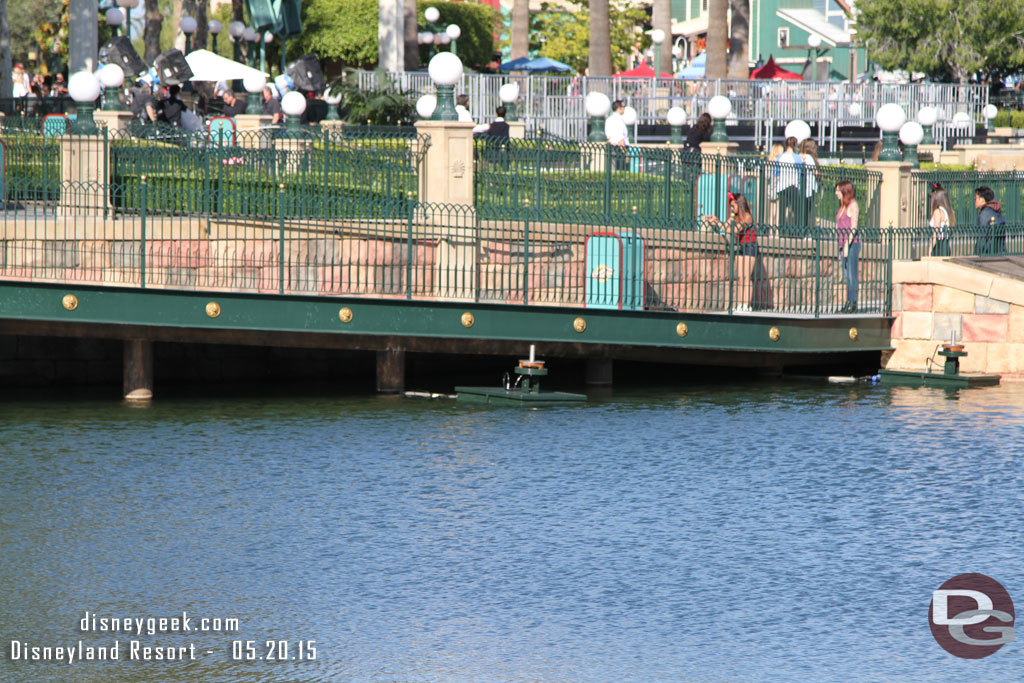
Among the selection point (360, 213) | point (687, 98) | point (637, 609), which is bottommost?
point (637, 609)

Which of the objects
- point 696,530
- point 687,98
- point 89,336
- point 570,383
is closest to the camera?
point 696,530

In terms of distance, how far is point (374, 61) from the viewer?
49.1 m

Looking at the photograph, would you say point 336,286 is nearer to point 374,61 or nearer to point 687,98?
point 687,98

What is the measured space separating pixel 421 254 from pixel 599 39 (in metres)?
20.3

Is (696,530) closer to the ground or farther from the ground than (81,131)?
closer to the ground

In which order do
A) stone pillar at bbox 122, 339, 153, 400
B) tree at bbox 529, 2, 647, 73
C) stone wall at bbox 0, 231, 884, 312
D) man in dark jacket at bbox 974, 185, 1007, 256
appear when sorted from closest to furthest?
stone wall at bbox 0, 231, 884, 312, stone pillar at bbox 122, 339, 153, 400, man in dark jacket at bbox 974, 185, 1007, 256, tree at bbox 529, 2, 647, 73

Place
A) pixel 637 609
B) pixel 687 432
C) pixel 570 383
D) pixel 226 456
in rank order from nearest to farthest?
pixel 637 609 → pixel 226 456 → pixel 687 432 → pixel 570 383

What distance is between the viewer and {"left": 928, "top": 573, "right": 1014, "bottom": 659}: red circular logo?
29.7 ft

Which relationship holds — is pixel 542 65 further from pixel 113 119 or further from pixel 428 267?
pixel 428 267

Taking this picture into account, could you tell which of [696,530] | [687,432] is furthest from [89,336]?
[696,530]

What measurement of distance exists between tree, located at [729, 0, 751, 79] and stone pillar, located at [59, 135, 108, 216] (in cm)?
2412

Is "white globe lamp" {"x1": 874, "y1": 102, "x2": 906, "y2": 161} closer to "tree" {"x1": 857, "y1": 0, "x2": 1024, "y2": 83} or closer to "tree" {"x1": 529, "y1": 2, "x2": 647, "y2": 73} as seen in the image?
"tree" {"x1": 857, "y1": 0, "x2": 1024, "y2": 83}

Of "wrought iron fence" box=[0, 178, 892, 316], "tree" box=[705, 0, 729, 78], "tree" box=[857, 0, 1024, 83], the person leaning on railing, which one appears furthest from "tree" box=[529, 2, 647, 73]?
"wrought iron fence" box=[0, 178, 892, 316]

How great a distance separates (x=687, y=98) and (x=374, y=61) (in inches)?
792
